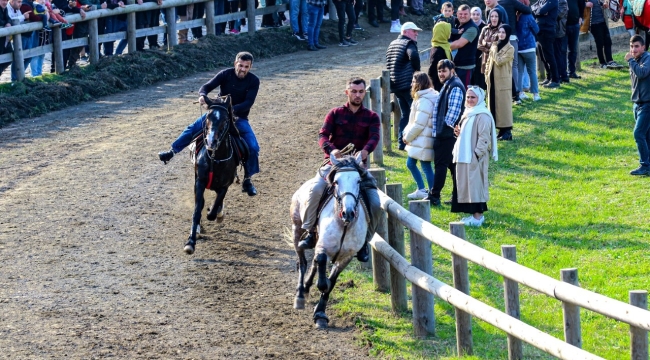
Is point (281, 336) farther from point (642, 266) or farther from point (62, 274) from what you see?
point (642, 266)

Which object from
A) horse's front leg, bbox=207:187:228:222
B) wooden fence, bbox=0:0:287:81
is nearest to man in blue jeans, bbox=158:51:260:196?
horse's front leg, bbox=207:187:228:222

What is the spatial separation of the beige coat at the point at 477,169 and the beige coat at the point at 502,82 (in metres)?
4.39

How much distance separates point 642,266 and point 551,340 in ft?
16.4

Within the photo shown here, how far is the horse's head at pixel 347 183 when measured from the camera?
372 inches

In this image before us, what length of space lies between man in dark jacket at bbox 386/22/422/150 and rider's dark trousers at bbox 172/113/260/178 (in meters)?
3.80

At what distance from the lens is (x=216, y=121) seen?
12.5m

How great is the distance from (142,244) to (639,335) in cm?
748

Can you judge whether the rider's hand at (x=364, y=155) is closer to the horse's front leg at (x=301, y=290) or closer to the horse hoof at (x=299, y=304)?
the horse's front leg at (x=301, y=290)

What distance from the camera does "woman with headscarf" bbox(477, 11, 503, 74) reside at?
18156 millimetres

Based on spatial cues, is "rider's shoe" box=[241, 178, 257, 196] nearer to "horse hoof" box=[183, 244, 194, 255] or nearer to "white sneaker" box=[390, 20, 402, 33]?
"horse hoof" box=[183, 244, 194, 255]

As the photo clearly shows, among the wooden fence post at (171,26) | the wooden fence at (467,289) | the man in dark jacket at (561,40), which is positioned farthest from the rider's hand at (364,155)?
the wooden fence post at (171,26)

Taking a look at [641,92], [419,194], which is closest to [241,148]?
[419,194]

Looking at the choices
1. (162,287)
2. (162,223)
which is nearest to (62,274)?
(162,287)

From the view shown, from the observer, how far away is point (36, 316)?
10242 mm
